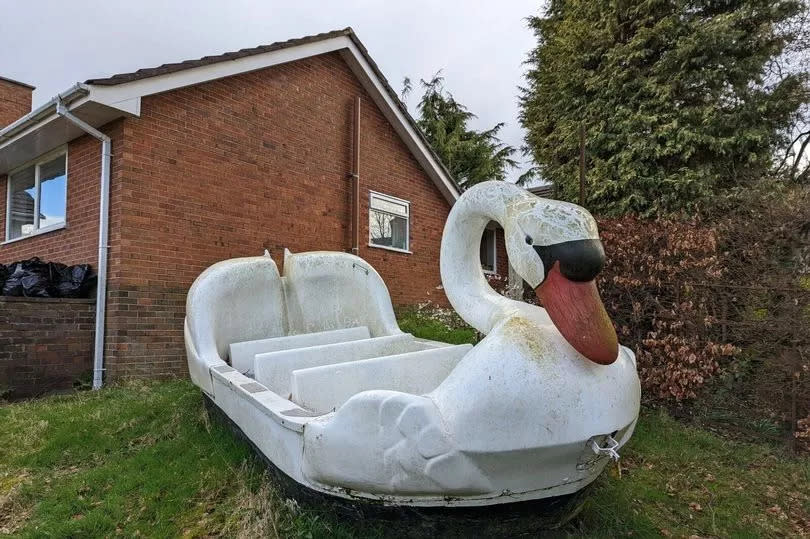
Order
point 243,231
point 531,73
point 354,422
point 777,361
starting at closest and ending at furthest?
point 354,422 < point 777,361 < point 243,231 < point 531,73

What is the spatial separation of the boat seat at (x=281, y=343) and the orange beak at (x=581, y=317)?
9.05ft

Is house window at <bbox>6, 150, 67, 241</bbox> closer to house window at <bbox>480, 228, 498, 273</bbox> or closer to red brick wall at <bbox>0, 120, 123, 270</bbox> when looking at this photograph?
red brick wall at <bbox>0, 120, 123, 270</bbox>

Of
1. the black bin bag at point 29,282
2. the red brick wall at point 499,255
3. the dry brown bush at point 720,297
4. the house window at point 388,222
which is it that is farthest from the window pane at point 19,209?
the red brick wall at point 499,255

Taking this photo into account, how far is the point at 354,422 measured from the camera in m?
1.97

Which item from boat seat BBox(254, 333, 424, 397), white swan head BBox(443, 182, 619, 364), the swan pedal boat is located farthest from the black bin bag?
white swan head BBox(443, 182, 619, 364)

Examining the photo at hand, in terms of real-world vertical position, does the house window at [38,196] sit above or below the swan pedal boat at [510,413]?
above

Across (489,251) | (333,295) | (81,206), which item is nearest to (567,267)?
(333,295)

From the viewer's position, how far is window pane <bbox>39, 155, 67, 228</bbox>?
7.92m

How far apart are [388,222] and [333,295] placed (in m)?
6.20

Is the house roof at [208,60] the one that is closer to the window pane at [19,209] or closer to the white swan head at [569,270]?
the window pane at [19,209]

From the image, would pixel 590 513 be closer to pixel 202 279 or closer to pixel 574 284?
pixel 574 284

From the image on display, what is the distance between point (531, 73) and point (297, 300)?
1411cm

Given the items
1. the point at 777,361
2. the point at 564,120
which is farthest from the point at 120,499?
the point at 564,120

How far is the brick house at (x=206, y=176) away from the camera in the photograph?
6559 mm
